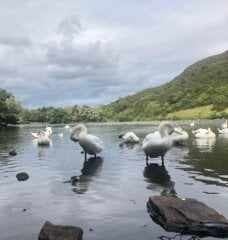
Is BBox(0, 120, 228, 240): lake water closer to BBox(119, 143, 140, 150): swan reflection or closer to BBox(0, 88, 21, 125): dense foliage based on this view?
BBox(119, 143, 140, 150): swan reflection

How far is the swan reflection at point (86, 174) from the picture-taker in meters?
18.8

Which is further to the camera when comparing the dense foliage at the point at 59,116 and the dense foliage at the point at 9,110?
the dense foliage at the point at 59,116

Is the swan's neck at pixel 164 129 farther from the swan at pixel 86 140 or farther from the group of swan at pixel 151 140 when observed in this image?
the swan at pixel 86 140

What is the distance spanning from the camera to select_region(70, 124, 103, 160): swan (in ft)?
95.3

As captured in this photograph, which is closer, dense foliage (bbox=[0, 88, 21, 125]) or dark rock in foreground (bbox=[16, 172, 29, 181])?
dark rock in foreground (bbox=[16, 172, 29, 181])

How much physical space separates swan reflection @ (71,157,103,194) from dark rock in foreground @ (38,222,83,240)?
5.66 m

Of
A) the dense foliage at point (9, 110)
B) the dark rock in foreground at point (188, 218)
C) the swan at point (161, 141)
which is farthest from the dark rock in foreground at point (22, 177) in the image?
the dense foliage at point (9, 110)

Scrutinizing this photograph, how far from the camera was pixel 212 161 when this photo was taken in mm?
26969

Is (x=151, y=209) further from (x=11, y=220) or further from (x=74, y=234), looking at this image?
(x=11, y=220)

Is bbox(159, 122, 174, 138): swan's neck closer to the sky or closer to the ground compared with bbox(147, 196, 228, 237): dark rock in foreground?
closer to the sky

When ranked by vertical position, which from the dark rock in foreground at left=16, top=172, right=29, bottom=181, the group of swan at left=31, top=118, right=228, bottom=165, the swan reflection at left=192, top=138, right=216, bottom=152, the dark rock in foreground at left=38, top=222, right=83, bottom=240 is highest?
the group of swan at left=31, top=118, right=228, bottom=165

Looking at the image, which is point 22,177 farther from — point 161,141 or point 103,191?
point 161,141

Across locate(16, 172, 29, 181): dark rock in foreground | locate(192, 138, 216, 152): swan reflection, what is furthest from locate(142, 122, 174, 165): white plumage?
locate(192, 138, 216, 152): swan reflection

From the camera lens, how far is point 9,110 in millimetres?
137875
